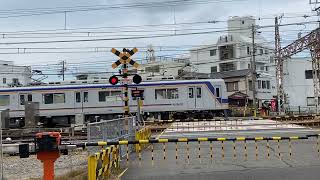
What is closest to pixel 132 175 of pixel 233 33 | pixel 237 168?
pixel 237 168

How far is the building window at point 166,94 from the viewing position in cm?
3900

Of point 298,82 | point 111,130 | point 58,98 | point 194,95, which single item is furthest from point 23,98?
point 298,82

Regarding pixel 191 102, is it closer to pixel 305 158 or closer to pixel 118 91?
pixel 118 91

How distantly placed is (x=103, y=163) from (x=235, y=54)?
72948 mm

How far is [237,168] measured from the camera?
13.6 m

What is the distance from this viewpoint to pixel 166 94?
128 ft

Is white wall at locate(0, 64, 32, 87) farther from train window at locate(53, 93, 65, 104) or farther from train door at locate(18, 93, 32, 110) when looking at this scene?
train window at locate(53, 93, 65, 104)

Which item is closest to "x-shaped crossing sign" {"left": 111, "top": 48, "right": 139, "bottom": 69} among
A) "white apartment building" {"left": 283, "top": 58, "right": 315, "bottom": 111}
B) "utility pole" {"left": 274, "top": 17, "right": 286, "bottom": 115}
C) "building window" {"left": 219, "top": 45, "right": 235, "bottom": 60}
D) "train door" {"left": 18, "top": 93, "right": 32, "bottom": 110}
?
"train door" {"left": 18, "top": 93, "right": 32, "bottom": 110}

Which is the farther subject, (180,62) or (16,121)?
(180,62)

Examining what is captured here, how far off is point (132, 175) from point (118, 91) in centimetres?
2649

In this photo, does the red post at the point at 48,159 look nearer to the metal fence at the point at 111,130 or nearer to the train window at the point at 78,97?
the metal fence at the point at 111,130

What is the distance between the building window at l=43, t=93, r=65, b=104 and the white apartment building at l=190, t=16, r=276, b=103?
44854mm

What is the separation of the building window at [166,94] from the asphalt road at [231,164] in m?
19.3

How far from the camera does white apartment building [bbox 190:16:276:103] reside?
8256 centimetres
